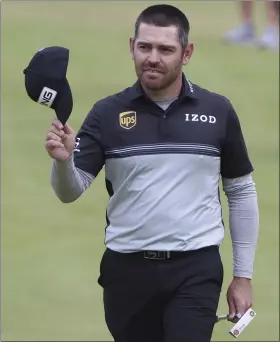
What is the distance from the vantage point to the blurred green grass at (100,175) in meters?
9.34

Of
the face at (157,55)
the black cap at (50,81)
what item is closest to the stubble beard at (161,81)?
the face at (157,55)

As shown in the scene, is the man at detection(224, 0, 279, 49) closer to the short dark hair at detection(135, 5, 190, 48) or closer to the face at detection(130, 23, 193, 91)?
the short dark hair at detection(135, 5, 190, 48)

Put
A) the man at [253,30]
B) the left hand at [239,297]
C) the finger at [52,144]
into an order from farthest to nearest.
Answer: the man at [253,30] → the left hand at [239,297] → the finger at [52,144]

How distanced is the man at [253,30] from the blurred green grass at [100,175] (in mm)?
276

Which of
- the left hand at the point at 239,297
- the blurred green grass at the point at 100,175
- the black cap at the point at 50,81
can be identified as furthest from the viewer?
the blurred green grass at the point at 100,175

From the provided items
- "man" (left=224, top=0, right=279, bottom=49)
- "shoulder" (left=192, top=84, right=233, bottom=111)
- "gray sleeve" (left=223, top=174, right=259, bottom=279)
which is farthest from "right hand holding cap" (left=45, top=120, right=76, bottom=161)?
"man" (left=224, top=0, right=279, bottom=49)

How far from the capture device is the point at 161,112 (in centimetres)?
567

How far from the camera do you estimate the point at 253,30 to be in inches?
827

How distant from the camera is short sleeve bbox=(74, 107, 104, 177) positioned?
566cm

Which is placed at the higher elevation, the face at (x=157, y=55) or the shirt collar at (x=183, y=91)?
the face at (x=157, y=55)

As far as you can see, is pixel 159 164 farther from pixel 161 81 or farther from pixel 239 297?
pixel 239 297

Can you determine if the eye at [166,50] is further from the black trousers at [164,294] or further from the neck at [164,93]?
the black trousers at [164,294]

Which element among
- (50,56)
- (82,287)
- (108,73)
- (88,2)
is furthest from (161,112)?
(88,2)

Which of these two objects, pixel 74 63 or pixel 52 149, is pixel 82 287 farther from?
pixel 74 63
